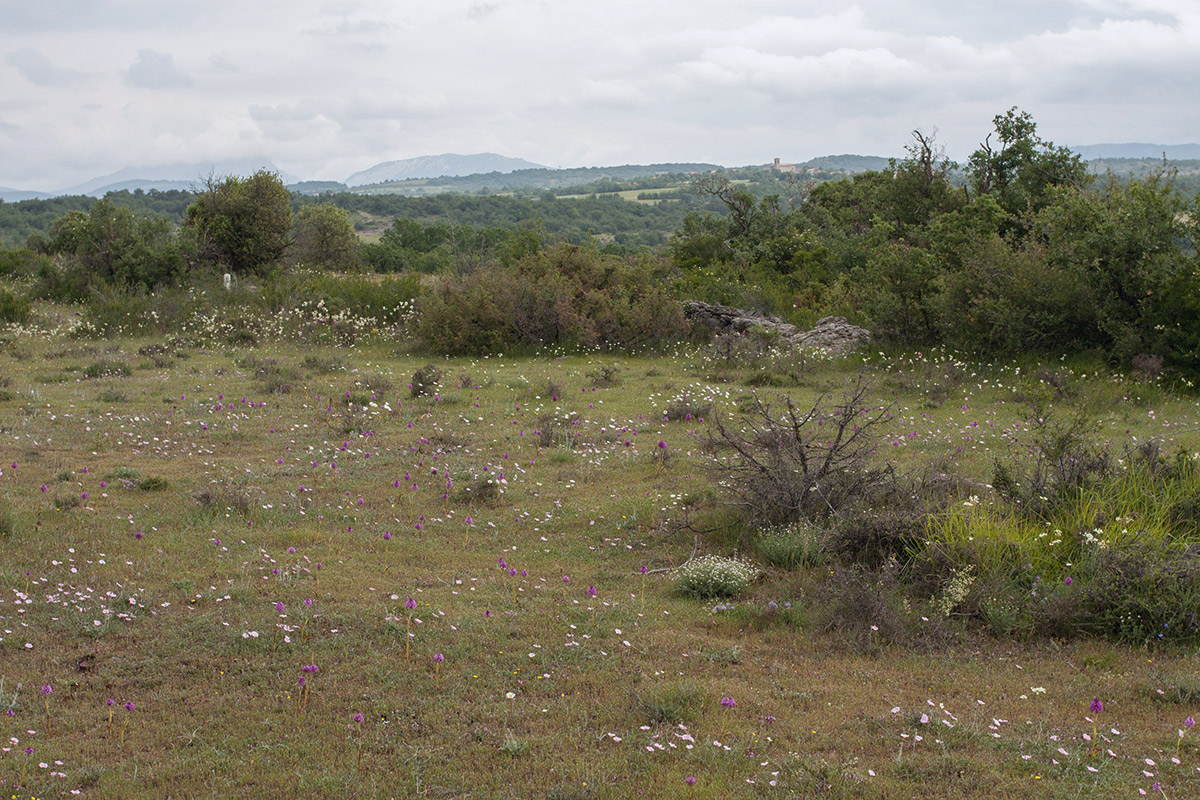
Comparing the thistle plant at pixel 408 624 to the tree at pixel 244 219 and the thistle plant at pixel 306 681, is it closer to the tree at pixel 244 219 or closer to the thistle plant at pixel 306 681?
the thistle plant at pixel 306 681

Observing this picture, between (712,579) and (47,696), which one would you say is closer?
(47,696)

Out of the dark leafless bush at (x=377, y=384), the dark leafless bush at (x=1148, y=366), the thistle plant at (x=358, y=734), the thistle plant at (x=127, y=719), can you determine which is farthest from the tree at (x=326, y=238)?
the thistle plant at (x=358, y=734)

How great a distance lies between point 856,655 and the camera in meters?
5.20

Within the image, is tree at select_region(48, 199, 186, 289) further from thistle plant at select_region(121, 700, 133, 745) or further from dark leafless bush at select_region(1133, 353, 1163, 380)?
dark leafless bush at select_region(1133, 353, 1163, 380)

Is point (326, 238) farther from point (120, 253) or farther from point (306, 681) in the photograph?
point (306, 681)

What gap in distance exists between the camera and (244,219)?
99.6 feet

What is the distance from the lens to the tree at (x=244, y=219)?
98.4ft

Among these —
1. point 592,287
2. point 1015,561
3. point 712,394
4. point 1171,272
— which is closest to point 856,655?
point 1015,561

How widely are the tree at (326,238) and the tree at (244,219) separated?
13.8m

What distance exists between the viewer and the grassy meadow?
3846 millimetres

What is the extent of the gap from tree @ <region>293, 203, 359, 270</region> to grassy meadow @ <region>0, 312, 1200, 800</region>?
38.4m

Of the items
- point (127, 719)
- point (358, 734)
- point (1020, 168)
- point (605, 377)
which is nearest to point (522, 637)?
point (358, 734)

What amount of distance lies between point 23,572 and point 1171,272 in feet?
50.8

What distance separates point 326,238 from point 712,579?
47530 mm
